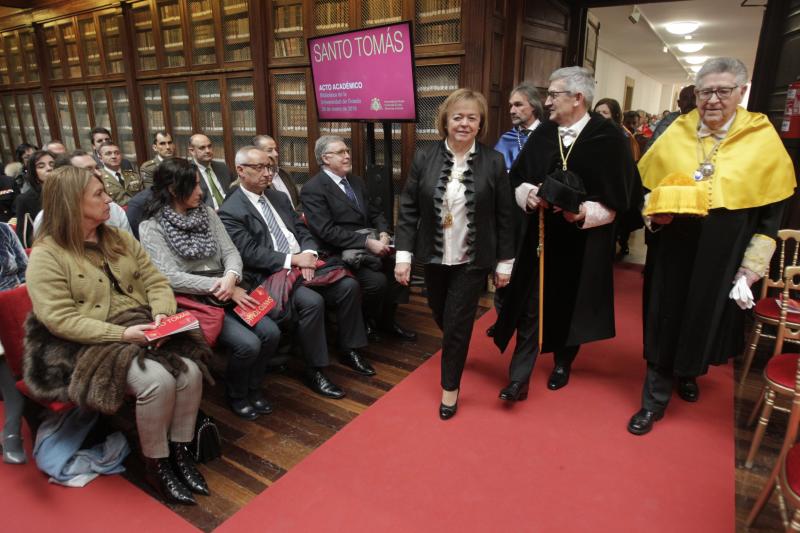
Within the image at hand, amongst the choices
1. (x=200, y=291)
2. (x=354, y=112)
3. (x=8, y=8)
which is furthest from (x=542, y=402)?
(x=8, y=8)

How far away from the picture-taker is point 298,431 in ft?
7.43

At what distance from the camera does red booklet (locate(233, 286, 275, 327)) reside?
233cm

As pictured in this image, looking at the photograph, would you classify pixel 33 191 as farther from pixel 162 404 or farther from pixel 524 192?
pixel 524 192

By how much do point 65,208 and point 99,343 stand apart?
0.52 metres

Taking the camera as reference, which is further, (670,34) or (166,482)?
(670,34)

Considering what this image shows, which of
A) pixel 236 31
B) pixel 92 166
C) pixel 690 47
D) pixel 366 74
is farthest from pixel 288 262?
pixel 690 47

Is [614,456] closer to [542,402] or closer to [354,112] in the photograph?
[542,402]

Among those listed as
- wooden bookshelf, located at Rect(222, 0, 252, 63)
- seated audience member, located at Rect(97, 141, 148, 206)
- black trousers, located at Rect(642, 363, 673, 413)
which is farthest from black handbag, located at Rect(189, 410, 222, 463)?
wooden bookshelf, located at Rect(222, 0, 252, 63)

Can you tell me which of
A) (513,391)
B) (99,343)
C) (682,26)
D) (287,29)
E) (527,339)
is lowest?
(513,391)

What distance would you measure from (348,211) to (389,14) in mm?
2136

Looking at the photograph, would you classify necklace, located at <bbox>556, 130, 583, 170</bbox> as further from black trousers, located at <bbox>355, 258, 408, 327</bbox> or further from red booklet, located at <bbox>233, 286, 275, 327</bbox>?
red booklet, located at <bbox>233, 286, 275, 327</bbox>

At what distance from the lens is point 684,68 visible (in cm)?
1349

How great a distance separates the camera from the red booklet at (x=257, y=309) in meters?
2.33

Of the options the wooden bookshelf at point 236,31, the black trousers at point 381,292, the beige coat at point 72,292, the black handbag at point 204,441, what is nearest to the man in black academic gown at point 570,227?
the black trousers at point 381,292
